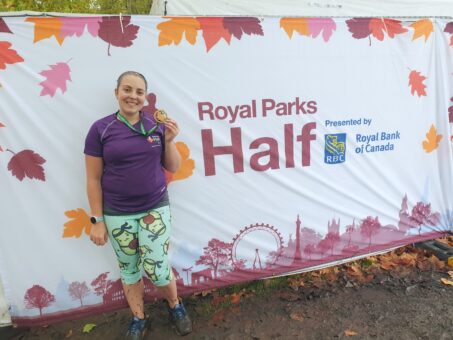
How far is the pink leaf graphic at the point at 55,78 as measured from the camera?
2.33 m

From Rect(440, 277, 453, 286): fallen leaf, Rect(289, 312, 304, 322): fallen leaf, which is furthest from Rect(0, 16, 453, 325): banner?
Rect(440, 277, 453, 286): fallen leaf

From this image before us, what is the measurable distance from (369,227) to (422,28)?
1.86 m

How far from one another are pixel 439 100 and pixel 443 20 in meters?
0.72

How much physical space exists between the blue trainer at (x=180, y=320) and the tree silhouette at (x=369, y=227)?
1.77 metres

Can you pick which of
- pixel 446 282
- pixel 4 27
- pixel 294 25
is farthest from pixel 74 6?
pixel 446 282

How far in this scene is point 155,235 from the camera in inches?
91.4

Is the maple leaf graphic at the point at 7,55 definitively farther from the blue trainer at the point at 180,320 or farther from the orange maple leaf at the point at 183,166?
the blue trainer at the point at 180,320

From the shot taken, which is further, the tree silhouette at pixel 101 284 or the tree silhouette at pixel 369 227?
the tree silhouette at pixel 369 227

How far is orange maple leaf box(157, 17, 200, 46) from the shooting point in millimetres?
2494

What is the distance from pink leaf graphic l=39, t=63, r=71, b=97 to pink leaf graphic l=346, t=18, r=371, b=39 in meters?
2.23

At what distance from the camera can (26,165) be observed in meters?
2.39

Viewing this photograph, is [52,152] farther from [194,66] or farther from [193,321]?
[193,321]

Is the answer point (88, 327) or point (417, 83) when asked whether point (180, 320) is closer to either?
point (88, 327)

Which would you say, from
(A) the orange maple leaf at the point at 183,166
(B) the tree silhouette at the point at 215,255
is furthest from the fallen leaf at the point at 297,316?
(A) the orange maple leaf at the point at 183,166
